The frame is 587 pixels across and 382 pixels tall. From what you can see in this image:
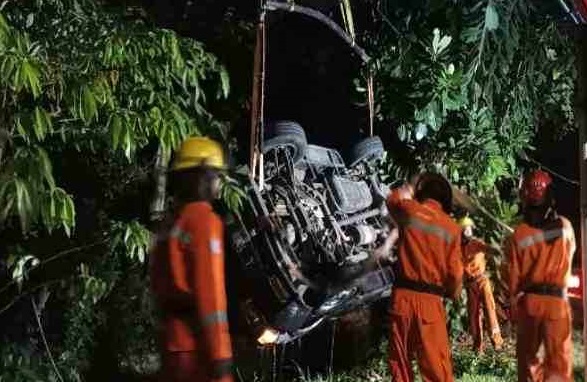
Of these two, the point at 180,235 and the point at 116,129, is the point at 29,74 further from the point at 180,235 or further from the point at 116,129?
the point at 180,235

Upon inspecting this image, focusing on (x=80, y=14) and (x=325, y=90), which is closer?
(x=80, y=14)

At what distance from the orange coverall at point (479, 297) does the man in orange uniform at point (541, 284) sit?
2090mm

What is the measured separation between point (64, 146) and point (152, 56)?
110 cm

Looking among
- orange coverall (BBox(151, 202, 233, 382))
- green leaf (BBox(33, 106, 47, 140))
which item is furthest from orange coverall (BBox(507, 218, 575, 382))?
green leaf (BBox(33, 106, 47, 140))

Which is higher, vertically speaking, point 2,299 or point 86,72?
point 86,72

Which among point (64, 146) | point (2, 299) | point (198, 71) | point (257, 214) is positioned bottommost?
point (2, 299)

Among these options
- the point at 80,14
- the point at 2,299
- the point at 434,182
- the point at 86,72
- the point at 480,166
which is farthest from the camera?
the point at 480,166

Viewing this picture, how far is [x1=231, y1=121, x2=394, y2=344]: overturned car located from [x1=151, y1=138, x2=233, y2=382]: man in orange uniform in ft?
6.03

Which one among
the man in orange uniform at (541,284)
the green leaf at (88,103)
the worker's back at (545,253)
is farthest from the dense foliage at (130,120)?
the worker's back at (545,253)

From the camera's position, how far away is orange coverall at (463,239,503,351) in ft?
29.9

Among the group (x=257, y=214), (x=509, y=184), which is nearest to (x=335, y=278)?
(x=257, y=214)

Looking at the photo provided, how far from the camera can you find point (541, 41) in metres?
8.22

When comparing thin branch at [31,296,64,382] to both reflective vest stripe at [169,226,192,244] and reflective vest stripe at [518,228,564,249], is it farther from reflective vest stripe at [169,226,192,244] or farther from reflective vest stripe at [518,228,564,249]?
reflective vest stripe at [518,228,564,249]

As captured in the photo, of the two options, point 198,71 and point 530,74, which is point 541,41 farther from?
point 198,71
